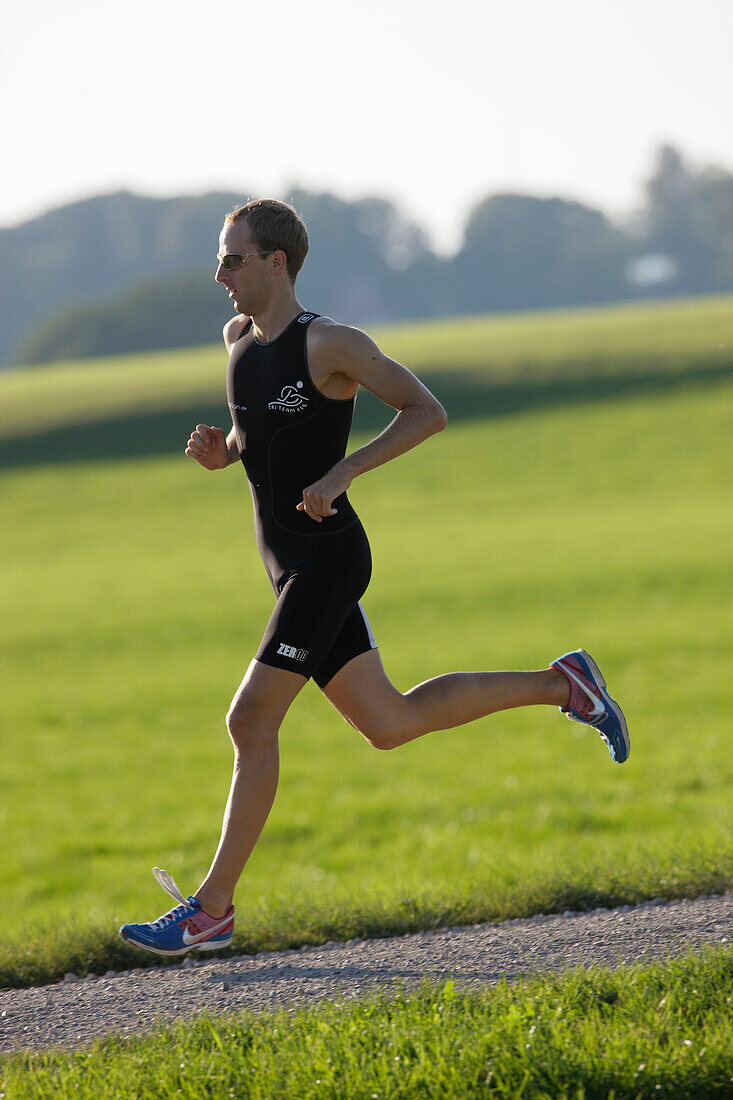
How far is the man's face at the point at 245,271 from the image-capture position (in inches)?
182

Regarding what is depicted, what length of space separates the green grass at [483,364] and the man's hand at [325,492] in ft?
119

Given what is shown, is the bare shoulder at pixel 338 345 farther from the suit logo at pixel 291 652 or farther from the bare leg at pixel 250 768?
the bare leg at pixel 250 768

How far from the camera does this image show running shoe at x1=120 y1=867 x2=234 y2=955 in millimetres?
4449

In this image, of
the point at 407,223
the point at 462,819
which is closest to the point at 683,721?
the point at 462,819

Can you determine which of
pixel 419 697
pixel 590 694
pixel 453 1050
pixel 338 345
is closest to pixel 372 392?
pixel 338 345

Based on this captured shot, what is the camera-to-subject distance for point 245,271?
15.1 feet

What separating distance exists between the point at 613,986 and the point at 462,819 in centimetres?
831

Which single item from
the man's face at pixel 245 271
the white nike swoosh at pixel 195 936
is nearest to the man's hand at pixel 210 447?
the man's face at pixel 245 271

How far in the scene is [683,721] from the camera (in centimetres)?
1489

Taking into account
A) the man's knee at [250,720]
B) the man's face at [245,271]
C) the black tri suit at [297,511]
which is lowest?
the man's knee at [250,720]

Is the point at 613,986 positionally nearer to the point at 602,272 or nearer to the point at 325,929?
the point at 325,929

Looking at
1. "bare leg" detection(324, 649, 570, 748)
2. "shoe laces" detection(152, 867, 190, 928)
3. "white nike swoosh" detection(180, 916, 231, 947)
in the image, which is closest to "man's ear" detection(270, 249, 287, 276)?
"bare leg" detection(324, 649, 570, 748)

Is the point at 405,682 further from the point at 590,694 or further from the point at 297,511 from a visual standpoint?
the point at 297,511

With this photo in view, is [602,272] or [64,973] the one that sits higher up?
[602,272]
